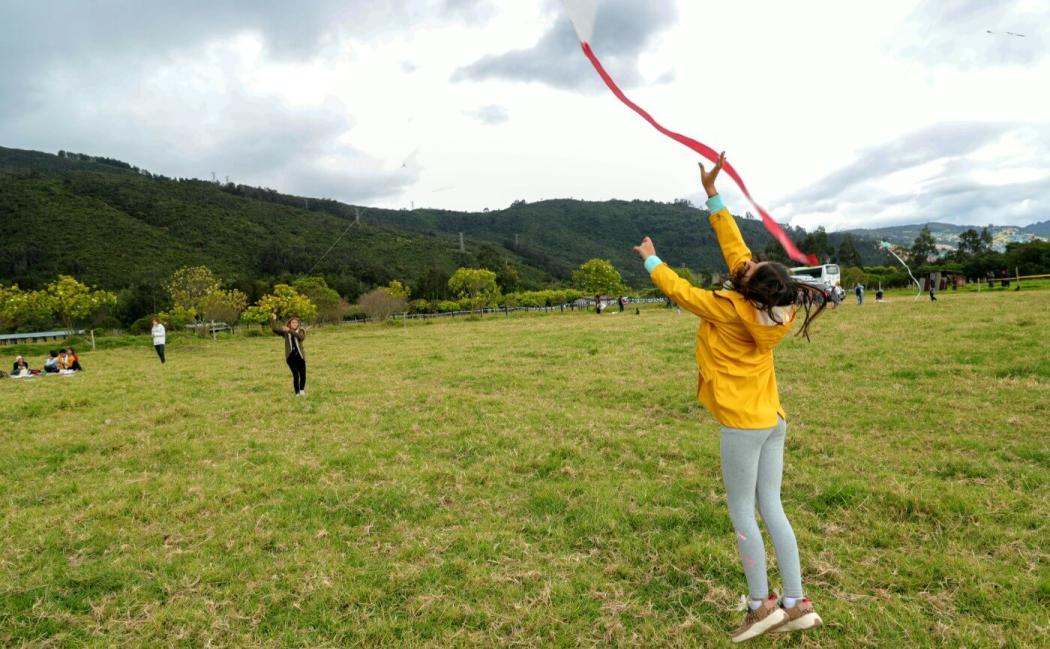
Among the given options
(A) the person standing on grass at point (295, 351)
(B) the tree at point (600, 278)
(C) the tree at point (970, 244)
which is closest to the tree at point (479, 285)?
(B) the tree at point (600, 278)

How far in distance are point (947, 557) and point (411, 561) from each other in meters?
4.34

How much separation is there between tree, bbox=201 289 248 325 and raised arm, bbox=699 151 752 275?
45035 millimetres

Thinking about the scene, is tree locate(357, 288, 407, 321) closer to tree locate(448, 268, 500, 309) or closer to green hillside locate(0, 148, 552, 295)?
tree locate(448, 268, 500, 309)

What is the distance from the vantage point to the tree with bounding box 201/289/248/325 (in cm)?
4128

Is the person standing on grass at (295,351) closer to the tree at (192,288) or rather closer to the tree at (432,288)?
the tree at (192,288)

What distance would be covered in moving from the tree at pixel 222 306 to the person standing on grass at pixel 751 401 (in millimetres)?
45141

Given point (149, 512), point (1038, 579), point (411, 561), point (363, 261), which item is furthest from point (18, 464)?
point (363, 261)

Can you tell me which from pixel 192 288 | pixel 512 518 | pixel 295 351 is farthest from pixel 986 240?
pixel 512 518

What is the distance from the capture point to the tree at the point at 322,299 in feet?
196

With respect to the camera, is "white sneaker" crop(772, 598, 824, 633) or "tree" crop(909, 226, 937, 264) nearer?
"white sneaker" crop(772, 598, 824, 633)

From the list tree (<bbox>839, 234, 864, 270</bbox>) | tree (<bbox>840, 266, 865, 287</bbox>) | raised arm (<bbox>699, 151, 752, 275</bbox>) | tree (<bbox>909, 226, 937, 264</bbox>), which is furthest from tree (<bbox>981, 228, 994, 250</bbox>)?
raised arm (<bbox>699, 151, 752, 275</bbox>)

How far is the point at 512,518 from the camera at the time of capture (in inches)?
217

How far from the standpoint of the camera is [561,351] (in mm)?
18125

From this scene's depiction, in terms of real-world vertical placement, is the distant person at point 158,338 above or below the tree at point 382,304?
below
